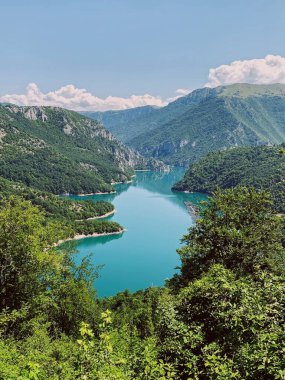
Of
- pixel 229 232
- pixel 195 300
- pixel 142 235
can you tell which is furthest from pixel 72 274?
pixel 142 235

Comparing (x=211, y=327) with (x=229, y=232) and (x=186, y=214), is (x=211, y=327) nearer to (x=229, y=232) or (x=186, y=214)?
(x=229, y=232)

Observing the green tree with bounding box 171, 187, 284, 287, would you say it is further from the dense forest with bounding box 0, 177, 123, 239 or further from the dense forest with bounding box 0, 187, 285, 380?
the dense forest with bounding box 0, 177, 123, 239

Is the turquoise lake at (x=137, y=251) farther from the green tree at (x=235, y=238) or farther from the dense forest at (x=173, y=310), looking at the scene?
the green tree at (x=235, y=238)

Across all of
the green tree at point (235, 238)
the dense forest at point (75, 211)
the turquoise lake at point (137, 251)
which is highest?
the green tree at point (235, 238)

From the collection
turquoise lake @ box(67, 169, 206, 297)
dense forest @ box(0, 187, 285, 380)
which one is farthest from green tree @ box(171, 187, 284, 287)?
turquoise lake @ box(67, 169, 206, 297)

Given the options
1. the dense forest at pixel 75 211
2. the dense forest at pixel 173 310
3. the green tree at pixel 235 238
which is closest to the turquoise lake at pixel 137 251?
the dense forest at pixel 75 211

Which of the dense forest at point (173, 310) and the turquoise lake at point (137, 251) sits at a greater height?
the dense forest at point (173, 310)

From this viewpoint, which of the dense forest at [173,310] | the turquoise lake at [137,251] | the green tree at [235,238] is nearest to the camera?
the dense forest at [173,310]

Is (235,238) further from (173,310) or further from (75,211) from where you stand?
(75,211)
